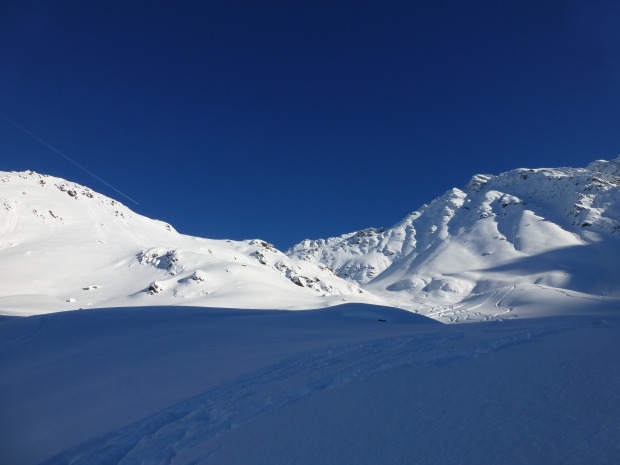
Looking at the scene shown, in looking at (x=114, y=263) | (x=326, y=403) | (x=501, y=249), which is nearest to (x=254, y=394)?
(x=326, y=403)

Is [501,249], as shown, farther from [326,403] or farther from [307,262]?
[326,403]

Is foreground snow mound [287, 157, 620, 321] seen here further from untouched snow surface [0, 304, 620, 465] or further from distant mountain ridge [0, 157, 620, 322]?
untouched snow surface [0, 304, 620, 465]

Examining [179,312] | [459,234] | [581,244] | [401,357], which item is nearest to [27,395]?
[401,357]

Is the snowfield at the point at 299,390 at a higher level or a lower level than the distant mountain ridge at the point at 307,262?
lower

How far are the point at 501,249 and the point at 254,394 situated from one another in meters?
109

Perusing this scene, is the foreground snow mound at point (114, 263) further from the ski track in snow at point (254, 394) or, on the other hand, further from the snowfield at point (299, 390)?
the ski track in snow at point (254, 394)

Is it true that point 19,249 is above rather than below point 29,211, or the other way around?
below

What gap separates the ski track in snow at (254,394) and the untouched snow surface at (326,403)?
28 millimetres

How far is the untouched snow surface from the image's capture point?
3781 millimetres

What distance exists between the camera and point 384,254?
5586 inches

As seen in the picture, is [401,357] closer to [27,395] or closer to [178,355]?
[178,355]

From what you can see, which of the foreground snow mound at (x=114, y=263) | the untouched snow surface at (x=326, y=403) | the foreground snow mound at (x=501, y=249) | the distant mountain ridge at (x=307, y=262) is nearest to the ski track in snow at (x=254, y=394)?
the untouched snow surface at (x=326, y=403)

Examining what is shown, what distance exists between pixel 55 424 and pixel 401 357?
6.64 m

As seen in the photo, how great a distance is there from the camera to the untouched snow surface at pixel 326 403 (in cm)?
378
